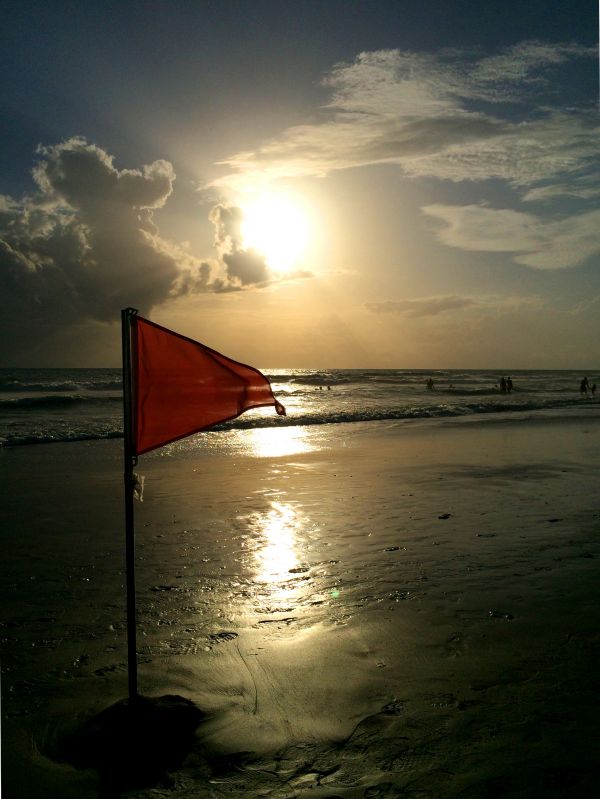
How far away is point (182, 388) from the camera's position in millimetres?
4328

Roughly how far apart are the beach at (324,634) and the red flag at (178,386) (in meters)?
2.10

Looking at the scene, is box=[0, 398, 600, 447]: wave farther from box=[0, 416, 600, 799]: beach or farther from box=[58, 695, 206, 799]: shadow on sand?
box=[58, 695, 206, 799]: shadow on sand

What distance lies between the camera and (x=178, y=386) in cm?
431

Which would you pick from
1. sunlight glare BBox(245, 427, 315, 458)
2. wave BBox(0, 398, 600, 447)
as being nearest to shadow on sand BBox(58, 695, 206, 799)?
sunlight glare BBox(245, 427, 315, 458)

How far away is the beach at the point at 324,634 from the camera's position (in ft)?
12.2

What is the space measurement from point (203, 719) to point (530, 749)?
2206 mm

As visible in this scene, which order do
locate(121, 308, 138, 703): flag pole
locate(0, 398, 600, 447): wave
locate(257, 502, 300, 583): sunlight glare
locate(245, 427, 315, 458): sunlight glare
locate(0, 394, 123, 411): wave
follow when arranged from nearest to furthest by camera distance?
locate(121, 308, 138, 703): flag pole → locate(257, 502, 300, 583): sunlight glare → locate(245, 427, 315, 458): sunlight glare → locate(0, 398, 600, 447): wave → locate(0, 394, 123, 411): wave

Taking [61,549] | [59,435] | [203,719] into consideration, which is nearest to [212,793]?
[203,719]

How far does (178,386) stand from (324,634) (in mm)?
2837

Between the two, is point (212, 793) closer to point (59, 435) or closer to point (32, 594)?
point (32, 594)

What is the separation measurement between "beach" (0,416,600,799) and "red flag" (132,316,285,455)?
2.10 metres

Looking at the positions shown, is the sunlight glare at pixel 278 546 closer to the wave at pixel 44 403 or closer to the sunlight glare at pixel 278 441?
the sunlight glare at pixel 278 441

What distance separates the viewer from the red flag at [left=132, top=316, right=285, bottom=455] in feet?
13.7

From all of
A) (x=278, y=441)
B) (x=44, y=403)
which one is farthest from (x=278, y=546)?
(x=44, y=403)
